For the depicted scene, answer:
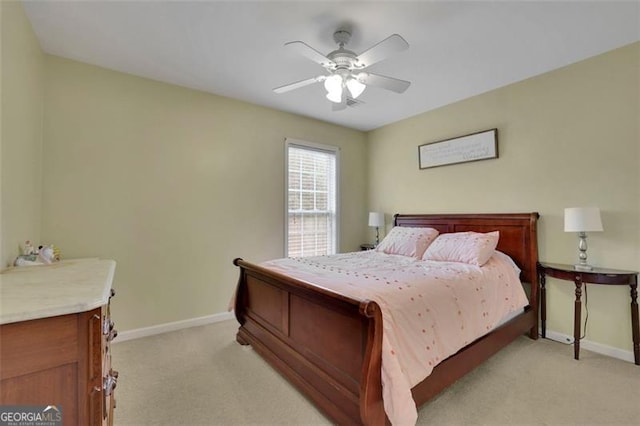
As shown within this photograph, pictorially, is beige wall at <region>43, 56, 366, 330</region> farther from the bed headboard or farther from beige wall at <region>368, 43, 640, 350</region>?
beige wall at <region>368, 43, 640, 350</region>

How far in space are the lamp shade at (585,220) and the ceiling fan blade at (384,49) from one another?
79.9 inches

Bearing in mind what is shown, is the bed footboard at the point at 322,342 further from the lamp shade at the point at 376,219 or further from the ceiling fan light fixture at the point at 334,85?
the lamp shade at the point at 376,219

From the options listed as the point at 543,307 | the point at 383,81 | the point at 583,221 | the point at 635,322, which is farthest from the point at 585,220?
the point at 383,81

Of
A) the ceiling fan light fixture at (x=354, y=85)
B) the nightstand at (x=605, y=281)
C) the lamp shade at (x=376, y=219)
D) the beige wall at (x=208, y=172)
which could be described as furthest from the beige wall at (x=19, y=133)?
the nightstand at (x=605, y=281)

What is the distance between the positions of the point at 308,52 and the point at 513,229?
271 centimetres

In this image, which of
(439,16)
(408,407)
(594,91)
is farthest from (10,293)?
(594,91)

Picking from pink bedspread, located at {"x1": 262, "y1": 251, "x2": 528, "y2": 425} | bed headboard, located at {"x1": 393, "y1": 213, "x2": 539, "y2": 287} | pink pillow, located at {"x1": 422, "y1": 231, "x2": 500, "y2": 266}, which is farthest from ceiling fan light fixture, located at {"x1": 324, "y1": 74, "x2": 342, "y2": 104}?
bed headboard, located at {"x1": 393, "y1": 213, "x2": 539, "y2": 287}

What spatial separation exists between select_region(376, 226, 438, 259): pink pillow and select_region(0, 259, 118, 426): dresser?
9.35 feet

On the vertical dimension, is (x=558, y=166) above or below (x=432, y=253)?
above

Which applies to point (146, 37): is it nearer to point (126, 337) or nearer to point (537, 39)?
point (126, 337)

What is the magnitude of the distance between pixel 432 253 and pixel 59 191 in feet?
11.8

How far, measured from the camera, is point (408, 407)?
4.65 ft

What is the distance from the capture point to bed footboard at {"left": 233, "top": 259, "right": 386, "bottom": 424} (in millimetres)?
1478

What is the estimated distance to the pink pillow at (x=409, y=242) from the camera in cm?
327
